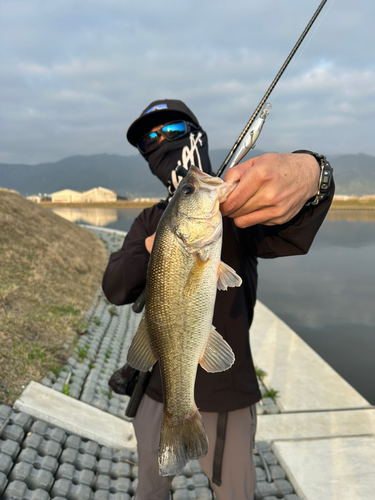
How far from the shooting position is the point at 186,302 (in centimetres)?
160

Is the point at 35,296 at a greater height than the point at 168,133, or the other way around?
the point at 168,133

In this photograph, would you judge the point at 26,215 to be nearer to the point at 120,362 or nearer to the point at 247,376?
the point at 120,362

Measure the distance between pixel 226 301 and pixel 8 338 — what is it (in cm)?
403

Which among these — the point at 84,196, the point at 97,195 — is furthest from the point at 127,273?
the point at 84,196

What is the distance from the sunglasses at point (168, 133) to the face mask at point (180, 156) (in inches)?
1.7

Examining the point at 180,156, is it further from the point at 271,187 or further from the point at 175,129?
the point at 271,187

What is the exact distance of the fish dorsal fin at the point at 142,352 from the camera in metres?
1.76

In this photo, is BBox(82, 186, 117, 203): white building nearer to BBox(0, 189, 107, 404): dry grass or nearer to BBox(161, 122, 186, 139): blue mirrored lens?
BBox(0, 189, 107, 404): dry grass

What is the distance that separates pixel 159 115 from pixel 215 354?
2.35 meters

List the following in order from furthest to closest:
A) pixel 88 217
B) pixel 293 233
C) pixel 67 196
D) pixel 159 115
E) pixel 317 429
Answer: pixel 67 196 → pixel 88 217 → pixel 317 429 → pixel 159 115 → pixel 293 233

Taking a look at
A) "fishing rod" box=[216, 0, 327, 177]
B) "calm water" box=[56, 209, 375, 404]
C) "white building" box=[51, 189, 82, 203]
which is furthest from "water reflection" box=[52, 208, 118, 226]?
"white building" box=[51, 189, 82, 203]

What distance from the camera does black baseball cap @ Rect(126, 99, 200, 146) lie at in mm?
3059

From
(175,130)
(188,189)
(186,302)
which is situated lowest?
(186,302)

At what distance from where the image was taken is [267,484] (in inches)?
142
